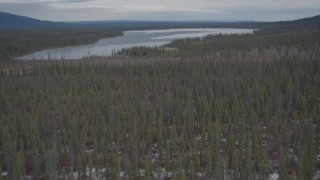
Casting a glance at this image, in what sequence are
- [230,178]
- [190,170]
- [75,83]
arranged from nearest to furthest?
[230,178], [190,170], [75,83]

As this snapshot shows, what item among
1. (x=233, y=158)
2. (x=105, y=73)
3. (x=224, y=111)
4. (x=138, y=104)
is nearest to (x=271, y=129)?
(x=224, y=111)

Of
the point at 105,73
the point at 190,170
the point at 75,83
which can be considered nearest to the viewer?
the point at 190,170

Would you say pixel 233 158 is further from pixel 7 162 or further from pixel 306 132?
pixel 7 162

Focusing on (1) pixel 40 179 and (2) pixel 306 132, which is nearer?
(1) pixel 40 179

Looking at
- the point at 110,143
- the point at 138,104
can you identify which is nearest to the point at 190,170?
the point at 110,143

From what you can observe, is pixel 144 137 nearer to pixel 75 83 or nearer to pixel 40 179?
pixel 40 179

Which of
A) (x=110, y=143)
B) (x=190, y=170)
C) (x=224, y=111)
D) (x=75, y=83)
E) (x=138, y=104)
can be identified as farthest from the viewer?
(x=75, y=83)
